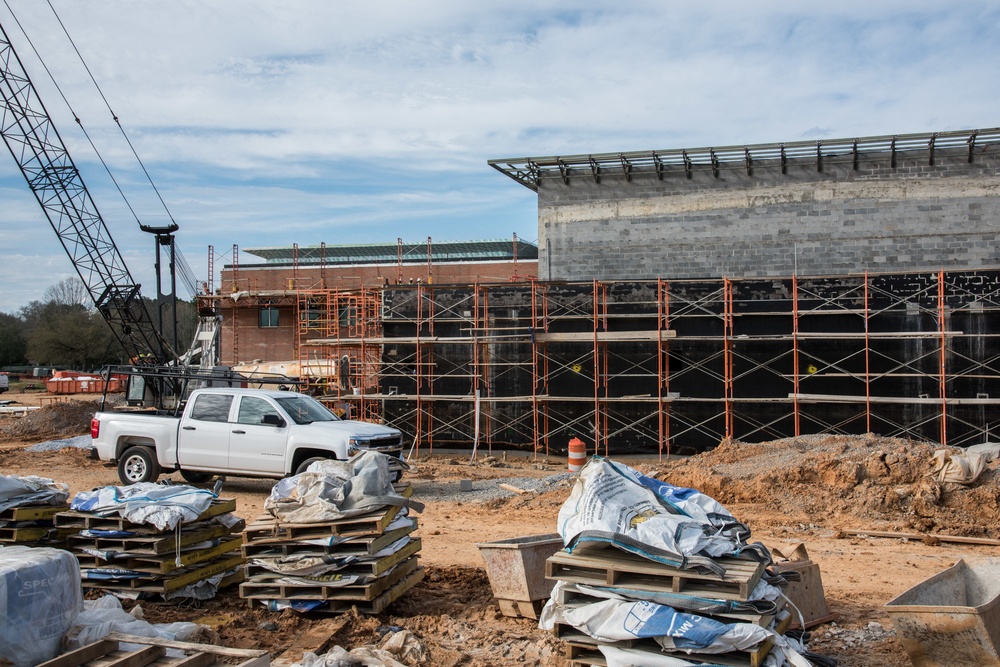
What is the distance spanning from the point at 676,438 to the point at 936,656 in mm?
14883

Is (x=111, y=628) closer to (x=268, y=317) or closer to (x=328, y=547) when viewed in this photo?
(x=328, y=547)

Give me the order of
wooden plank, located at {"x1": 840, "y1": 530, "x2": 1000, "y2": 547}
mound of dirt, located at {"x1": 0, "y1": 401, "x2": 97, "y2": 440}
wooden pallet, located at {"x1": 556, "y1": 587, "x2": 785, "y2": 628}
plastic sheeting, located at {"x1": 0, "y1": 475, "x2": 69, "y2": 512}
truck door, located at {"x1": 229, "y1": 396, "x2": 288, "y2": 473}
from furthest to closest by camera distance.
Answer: mound of dirt, located at {"x1": 0, "y1": 401, "x2": 97, "y2": 440} → truck door, located at {"x1": 229, "y1": 396, "x2": 288, "y2": 473} → wooden plank, located at {"x1": 840, "y1": 530, "x2": 1000, "y2": 547} → plastic sheeting, located at {"x1": 0, "y1": 475, "x2": 69, "y2": 512} → wooden pallet, located at {"x1": 556, "y1": 587, "x2": 785, "y2": 628}

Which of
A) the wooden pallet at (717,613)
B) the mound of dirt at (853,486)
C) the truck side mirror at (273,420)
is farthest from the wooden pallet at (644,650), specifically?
the truck side mirror at (273,420)

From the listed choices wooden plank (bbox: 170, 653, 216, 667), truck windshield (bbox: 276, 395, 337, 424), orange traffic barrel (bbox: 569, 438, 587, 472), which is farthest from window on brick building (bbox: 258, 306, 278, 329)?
wooden plank (bbox: 170, 653, 216, 667)

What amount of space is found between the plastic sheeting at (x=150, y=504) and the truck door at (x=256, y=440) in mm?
5494

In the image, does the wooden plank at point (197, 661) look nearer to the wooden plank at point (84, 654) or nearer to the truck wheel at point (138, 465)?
the wooden plank at point (84, 654)

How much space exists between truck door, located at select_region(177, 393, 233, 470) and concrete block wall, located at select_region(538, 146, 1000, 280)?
43.0 ft

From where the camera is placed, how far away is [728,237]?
24688 millimetres

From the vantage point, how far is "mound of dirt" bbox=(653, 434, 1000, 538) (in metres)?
13.2

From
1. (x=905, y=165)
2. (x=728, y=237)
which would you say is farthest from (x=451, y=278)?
(x=905, y=165)

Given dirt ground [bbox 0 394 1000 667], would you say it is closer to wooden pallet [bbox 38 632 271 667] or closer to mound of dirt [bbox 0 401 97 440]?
wooden pallet [bbox 38 632 271 667]

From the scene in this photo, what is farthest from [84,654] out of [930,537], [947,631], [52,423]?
[52,423]

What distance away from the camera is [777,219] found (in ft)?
79.9

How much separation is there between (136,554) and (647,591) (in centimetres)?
489
